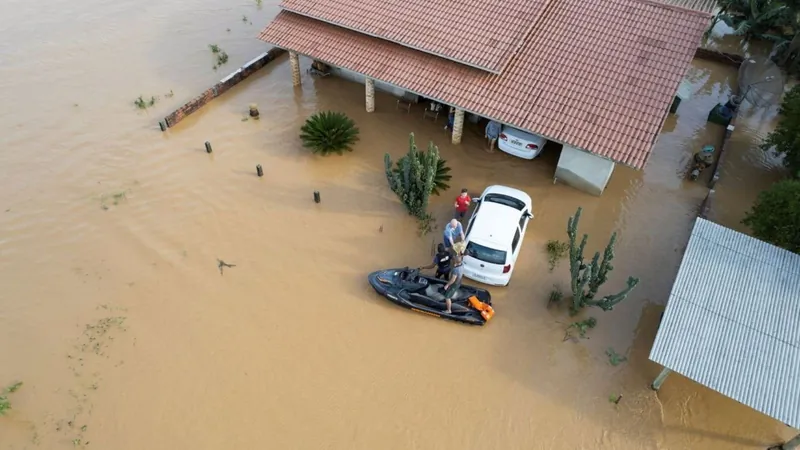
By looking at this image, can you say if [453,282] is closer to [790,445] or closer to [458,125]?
[458,125]

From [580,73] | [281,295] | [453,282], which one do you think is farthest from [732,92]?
[281,295]

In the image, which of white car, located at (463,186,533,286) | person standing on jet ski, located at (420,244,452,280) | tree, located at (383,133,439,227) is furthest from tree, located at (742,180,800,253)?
tree, located at (383,133,439,227)

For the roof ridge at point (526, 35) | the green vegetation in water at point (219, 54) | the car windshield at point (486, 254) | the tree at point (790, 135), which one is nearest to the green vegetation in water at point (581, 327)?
the car windshield at point (486, 254)

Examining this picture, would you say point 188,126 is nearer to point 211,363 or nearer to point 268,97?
point 268,97

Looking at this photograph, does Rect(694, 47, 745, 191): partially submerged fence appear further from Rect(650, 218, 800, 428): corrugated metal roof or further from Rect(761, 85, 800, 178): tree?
Rect(650, 218, 800, 428): corrugated metal roof

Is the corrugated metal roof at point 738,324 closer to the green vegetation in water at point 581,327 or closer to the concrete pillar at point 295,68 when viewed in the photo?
the green vegetation in water at point 581,327

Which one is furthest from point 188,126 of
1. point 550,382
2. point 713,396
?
point 713,396
